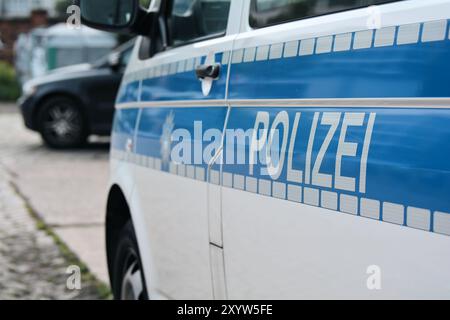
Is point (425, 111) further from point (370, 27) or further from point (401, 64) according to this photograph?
point (370, 27)

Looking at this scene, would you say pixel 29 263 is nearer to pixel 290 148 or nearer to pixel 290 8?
pixel 290 8

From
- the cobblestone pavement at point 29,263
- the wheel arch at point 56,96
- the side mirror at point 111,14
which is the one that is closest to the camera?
the side mirror at point 111,14

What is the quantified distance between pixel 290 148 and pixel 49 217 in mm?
5735

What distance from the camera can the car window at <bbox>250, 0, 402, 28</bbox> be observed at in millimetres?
2301

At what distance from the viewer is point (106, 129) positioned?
12781 mm

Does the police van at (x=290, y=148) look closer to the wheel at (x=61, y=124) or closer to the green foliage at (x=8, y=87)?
the wheel at (x=61, y=124)

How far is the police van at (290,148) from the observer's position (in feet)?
6.10

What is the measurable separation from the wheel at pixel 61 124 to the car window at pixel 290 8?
10.3m

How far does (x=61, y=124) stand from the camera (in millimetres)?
12898

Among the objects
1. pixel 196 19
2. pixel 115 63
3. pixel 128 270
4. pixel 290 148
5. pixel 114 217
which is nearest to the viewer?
pixel 290 148

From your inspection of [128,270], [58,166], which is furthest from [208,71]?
[58,166]

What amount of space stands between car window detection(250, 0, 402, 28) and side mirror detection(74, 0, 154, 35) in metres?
0.83

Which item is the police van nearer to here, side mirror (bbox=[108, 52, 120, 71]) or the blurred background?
the blurred background

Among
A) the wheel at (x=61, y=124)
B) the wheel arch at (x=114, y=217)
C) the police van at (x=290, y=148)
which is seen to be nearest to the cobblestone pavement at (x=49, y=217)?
the wheel at (x=61, y=124)
